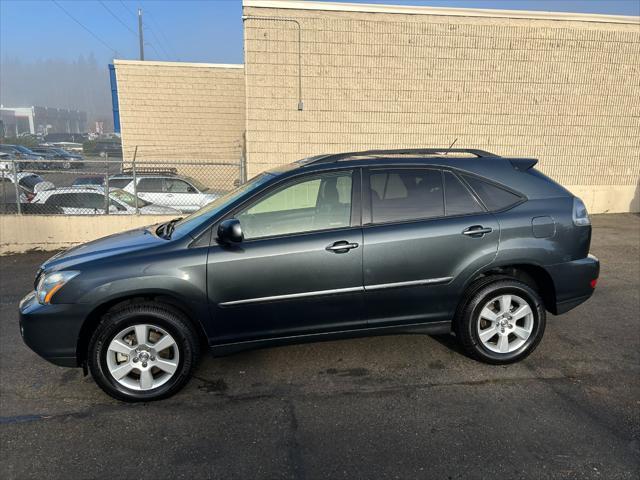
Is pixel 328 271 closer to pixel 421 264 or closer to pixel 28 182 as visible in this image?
pixel 421 264

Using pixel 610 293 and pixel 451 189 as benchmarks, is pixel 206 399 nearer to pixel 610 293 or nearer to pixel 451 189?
pixel 451 189

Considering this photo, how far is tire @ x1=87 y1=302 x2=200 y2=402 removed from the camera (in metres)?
3.16

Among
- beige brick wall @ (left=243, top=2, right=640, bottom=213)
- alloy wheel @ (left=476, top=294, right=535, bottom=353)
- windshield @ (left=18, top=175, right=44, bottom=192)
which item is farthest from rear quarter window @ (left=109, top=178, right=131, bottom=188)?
alloy wheel @ (left=476, top=294, right=535, bottom=353)

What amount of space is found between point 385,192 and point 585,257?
178 cm

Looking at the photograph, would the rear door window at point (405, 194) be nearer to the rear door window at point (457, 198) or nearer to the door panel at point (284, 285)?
the rear door window at point (457, 198)

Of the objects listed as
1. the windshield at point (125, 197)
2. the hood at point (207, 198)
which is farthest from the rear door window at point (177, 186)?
the windshield at point (125, 197)

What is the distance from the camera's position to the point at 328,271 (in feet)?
10.8

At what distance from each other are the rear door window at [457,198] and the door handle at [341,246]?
0.87m

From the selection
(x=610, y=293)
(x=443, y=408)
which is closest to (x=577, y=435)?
(x=443, y=408)

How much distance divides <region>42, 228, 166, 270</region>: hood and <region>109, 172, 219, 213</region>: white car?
6914mm

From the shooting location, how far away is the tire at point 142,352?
3.16m

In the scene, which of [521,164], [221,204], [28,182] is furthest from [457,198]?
[28,182]

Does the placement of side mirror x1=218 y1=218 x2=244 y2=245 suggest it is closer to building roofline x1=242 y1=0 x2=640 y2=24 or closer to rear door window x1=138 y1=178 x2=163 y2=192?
building roofline x1=242 y1=0 x2=640 y2=24

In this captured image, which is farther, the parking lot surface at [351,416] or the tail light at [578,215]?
the tail light at [578,215]
